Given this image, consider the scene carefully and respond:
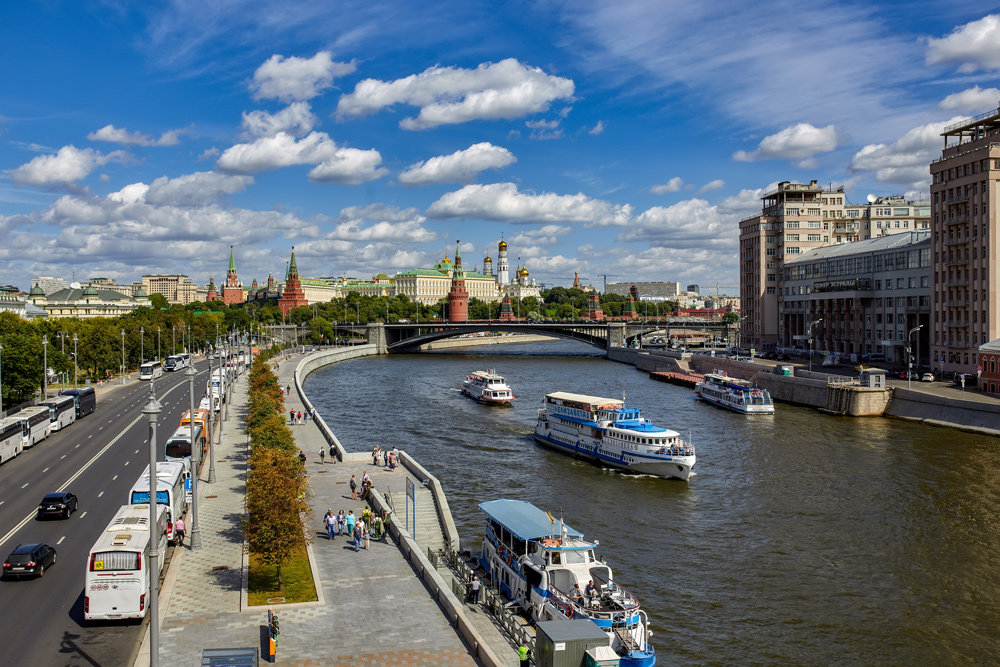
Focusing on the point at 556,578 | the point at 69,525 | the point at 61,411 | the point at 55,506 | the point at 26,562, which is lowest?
the point at 556,578

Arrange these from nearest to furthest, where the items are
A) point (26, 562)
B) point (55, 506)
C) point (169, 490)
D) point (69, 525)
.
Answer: point (26, 562) < point (169, 490) < point (69, 525) < point (55, 506)

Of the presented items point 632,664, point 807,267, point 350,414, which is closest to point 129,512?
point 632,664

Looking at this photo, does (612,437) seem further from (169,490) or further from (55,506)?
(55,506)

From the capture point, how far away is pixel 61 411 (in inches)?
2146

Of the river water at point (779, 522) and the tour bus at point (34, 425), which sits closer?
the river water at point (779, 522)

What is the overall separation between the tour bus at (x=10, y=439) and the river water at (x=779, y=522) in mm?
18790

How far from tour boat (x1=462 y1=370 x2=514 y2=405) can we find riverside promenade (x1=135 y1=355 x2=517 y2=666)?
43710 millimetres

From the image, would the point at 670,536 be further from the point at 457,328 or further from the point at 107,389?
the point at 457,328

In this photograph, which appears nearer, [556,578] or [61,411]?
[556,578]

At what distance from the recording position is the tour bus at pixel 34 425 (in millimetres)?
46444

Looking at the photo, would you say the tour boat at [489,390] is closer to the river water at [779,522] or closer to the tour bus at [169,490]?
the river water at [779,522]

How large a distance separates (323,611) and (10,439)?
3126cm

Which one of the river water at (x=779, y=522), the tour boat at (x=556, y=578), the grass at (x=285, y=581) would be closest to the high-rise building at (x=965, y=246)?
the river water at (x=779, y=522)

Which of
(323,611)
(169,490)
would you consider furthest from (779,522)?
(169,490)
